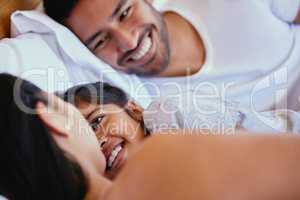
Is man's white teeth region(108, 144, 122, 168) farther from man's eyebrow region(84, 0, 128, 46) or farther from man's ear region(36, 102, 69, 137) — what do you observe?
man's eyebrow region(84, 0, 128, 46)

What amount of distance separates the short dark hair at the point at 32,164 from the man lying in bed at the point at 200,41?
0.31 meters

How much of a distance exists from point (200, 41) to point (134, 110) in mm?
303

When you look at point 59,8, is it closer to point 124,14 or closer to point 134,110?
point 124,14

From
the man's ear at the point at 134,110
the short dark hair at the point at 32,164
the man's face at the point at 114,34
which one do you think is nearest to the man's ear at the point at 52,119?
the short dark hair at the point at 32,164

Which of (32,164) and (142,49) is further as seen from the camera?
(142,49)

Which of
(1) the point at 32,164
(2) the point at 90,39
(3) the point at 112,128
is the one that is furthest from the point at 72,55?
(1) the point at 32,164

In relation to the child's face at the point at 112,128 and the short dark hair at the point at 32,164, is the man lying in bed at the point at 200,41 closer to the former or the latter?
the child's face at the point at 112,128

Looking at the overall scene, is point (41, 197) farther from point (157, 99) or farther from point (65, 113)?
point (157, 99)

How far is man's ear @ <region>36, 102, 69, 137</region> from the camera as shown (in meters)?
0.65

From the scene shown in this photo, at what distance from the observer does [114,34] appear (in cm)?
91

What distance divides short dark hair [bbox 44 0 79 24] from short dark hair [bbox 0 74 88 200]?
0.32 metres

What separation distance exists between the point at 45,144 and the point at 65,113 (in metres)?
0.07

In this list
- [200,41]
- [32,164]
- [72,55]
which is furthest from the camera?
[200,41]

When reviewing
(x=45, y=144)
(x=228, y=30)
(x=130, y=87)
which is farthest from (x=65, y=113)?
(x=228, y=30)
